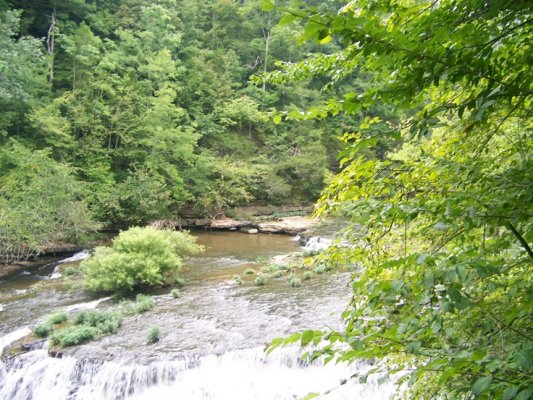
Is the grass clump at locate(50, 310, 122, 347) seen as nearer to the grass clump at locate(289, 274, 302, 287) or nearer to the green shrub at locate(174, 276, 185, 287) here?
the green shrub at locate(174, 276, 185, 287)

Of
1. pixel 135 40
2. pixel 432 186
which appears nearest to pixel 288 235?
pixel 135 40

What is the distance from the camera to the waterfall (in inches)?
277

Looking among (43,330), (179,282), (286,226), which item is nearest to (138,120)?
(286,226)

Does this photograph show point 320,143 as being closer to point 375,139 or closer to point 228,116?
point 228,116

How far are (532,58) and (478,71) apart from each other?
0.85 feet

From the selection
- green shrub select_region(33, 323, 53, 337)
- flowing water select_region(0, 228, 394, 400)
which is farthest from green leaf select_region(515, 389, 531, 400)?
green shrub select_region(33, 323, 53, 337)

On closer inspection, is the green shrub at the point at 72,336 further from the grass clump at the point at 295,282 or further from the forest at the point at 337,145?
the grass clump at the point at 295,282

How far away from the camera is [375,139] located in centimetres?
179

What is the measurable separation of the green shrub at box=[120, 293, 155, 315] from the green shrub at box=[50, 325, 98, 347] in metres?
A: 1.14

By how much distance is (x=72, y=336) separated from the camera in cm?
815

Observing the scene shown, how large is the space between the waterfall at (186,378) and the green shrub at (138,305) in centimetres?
200

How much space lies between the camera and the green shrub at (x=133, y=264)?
10844 mm

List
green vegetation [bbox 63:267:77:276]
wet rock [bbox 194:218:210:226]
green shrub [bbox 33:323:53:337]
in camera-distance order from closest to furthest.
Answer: green shrub [bbox 33:323:53:337], green vegetation [bbox 63:267:77:276], wet rock [bbox 194:218:210:226]

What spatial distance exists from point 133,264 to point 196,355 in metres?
4.16
